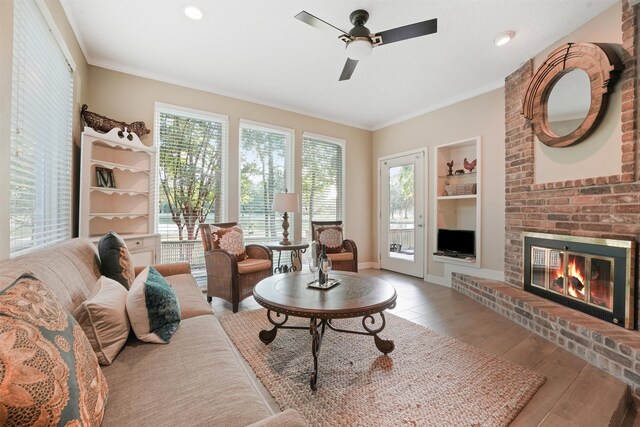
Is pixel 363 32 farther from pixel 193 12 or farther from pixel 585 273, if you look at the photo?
pixel 585 273

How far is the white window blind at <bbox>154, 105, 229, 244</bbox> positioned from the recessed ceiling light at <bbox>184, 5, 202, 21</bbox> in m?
1.44

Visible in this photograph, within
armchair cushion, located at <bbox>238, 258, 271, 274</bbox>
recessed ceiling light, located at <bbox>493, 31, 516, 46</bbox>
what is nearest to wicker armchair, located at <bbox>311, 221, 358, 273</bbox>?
armchair cushion, located at <bbox>238, 258, 271, 274</bbox>

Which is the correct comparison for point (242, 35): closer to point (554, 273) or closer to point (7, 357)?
point (7, 357)

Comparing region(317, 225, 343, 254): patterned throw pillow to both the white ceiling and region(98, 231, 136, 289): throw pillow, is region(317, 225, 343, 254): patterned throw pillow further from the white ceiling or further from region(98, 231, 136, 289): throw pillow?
region(98, 231, 136, 289): throw pillow

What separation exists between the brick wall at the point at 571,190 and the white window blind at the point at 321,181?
262 cm

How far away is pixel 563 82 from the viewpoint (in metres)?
2.68

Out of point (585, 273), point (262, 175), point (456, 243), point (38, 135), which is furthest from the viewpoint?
point (262, 175)

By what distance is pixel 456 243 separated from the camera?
4137 millimetres

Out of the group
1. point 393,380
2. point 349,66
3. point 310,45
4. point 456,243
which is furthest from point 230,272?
point 456,243

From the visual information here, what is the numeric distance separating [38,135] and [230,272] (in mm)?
1854

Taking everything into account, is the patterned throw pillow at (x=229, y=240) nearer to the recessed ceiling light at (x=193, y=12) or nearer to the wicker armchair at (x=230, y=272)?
the wicker armchair at (x=230, y=272)

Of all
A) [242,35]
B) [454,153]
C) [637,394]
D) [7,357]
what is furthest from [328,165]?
[7,357]

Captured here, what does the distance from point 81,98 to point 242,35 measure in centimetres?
181

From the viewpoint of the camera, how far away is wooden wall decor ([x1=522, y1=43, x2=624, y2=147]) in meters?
2.27
